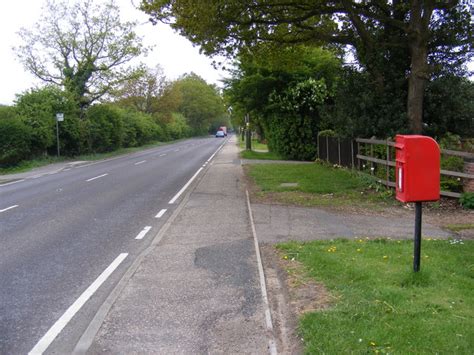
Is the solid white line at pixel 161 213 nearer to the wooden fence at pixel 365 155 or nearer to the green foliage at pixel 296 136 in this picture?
the wooden fence at pixel 365 155

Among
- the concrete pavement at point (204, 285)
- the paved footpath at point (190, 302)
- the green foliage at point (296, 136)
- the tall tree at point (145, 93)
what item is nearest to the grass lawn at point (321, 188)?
the concrete pavement at point (204, 285)

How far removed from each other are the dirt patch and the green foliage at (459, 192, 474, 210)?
232 inches

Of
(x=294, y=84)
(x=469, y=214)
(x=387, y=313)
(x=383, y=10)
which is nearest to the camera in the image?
(x=387, y=313)

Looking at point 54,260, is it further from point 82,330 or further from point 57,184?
point 57,184

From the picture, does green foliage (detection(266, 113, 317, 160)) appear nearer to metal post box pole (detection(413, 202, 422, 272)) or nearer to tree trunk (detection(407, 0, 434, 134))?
tree trunk (detection(407, 0, 434, 134))

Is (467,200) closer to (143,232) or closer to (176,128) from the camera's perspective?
(143,232)

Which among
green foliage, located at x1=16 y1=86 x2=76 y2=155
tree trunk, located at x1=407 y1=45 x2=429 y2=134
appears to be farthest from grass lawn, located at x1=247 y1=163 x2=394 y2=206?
green foliage, located at x1=16 y1=86 x2=76 y2=155

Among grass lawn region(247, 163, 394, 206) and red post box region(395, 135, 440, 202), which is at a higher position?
red post box region(395, 135, 440, 202)

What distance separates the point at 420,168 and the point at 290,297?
76.7 inches

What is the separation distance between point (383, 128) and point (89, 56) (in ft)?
101

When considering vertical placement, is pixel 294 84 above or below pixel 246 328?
above

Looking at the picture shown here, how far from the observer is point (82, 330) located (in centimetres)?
457

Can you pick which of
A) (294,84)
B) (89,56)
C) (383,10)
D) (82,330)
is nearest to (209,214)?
(82,330)

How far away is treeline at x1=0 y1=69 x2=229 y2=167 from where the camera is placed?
87.5 ft
